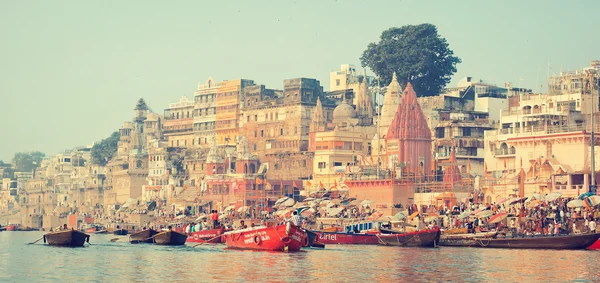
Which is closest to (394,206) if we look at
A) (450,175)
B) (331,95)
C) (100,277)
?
(450,175)

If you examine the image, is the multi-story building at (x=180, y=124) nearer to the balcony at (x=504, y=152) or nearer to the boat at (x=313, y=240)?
the balcony at (x=504, y=152)

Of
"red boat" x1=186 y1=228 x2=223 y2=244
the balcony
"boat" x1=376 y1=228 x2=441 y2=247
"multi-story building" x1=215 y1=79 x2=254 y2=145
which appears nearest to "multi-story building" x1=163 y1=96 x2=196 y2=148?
"multi-story building" x1=215 y1=79 x2=254 y2=145

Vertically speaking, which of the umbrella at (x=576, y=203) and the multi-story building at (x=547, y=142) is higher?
the multi-story building at (x=547, y=142)

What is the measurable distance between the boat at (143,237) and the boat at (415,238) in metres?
12.9

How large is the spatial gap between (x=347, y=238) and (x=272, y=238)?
13048 mm

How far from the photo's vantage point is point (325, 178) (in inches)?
3839

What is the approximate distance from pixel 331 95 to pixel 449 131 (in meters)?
26.8

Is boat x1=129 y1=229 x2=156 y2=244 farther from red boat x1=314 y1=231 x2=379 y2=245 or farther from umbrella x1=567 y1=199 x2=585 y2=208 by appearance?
umbrella x1=567 y1=199 x2=585 y2=208

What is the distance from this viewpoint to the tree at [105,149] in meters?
149

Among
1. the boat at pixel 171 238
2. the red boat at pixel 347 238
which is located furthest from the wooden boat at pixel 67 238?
the red boat at pixel 347 238

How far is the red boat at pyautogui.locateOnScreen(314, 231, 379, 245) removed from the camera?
201 ft

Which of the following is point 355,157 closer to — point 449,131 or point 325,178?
point 325,178

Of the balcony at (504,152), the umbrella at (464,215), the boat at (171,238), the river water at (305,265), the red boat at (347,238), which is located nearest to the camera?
the river water at (305,265)

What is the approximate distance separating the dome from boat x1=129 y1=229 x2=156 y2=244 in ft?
137
